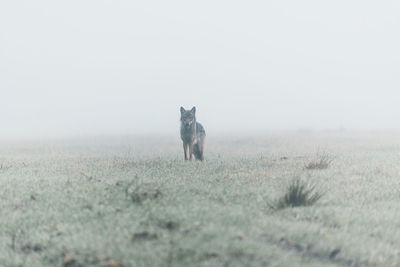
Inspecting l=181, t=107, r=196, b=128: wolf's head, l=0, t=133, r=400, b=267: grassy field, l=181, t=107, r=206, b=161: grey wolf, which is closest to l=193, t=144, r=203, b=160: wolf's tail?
l=181, t=107, r=206, b=161: grey wolf

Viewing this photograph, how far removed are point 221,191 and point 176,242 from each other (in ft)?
10.2

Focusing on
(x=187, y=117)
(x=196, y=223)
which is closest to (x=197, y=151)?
(x=187, y=117)

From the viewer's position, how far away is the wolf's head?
1560 centimetres

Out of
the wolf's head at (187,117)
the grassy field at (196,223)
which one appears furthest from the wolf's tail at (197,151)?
the grassy field at (196,223)

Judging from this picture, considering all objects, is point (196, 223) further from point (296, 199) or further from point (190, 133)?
point (190, 133)

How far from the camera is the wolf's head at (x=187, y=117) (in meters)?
15.6

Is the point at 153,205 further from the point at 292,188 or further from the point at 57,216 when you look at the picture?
the point at 292,188

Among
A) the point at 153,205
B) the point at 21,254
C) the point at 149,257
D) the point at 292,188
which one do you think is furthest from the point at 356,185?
the point at 21,254

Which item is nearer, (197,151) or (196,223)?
(196,223)

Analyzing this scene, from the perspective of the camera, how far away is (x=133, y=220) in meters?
6.22

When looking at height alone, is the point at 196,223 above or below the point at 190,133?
below

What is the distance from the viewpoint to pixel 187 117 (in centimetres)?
1562

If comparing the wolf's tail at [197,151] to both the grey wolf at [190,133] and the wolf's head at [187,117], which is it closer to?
the grey wolf at [190,133]

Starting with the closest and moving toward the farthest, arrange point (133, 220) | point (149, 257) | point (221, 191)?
point (149, 257), point (133, 220), point (221, 191)
